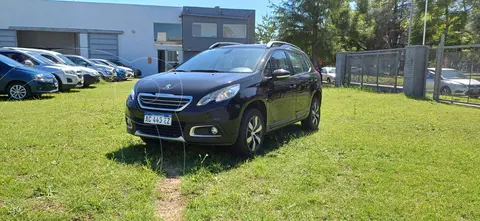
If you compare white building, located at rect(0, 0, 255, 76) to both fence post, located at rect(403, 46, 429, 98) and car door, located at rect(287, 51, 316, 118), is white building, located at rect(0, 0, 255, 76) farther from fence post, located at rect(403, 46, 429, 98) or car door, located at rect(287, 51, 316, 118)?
car door, located at rect(287, 51, 316, 118)

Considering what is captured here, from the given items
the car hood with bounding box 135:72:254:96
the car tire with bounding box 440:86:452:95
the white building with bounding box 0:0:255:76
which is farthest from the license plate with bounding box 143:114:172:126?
the white building with bounding box 0:0:255:76

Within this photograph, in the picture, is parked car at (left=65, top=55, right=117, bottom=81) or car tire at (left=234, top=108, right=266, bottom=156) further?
parked car at (left=65, top=55, right=117, bottom=81)

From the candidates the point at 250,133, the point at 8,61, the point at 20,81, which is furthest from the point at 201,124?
the point at 8,61

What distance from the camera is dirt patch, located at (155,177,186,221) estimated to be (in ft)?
10.00

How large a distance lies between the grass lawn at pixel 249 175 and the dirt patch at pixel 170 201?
0.07 meters

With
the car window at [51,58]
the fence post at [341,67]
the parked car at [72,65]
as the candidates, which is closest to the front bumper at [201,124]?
the parked car at [72,65]

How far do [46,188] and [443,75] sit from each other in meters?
13.3

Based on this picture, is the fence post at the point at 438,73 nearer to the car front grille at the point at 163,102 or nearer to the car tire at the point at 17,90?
the car front grille at the point at 163,102

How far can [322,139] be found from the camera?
5.86m

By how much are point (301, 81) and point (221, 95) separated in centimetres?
224

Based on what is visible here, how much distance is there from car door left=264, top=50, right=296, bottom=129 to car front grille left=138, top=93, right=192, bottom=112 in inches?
52.7

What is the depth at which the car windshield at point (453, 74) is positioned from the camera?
39.1 ft

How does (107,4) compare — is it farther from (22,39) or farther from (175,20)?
(22,39)

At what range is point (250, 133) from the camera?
464 cm
